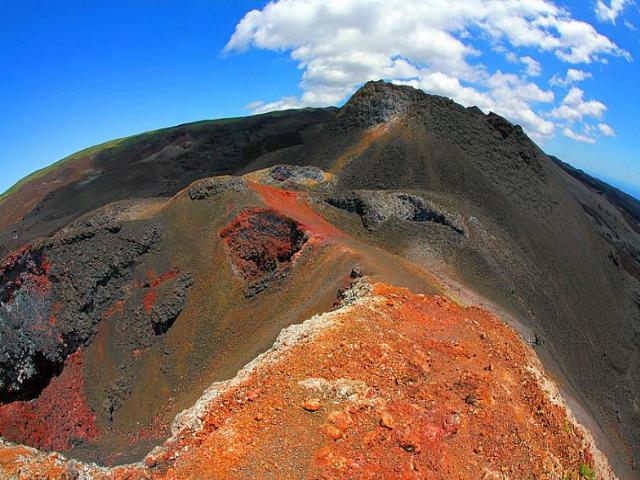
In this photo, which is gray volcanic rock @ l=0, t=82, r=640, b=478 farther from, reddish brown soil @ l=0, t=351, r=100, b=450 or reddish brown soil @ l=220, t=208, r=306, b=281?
reddish brown soil @ l=0, t=351, r=100, b=450

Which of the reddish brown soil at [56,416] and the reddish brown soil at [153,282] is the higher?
the reddish brown soil at [153,282]

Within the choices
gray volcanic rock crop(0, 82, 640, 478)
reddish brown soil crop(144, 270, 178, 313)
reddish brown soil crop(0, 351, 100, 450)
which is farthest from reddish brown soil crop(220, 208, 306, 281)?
reddish brown soil crop(0, 351, 100, 450)

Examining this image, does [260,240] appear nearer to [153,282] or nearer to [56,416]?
[153,282]

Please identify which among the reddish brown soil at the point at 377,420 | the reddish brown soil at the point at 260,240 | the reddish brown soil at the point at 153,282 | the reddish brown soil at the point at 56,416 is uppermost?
the reddish brown soil at the point at 260,240

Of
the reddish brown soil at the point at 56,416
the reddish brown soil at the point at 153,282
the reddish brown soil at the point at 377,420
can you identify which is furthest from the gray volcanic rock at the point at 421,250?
the reddish brown soil at the point at 377,420

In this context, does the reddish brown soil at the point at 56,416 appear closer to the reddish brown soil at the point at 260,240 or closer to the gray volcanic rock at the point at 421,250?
the gray volcanic rock at the point at 421,250

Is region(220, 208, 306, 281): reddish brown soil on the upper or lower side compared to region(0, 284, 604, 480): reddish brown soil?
upper

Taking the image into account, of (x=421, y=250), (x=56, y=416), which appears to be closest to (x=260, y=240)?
(x=421, y=250)
